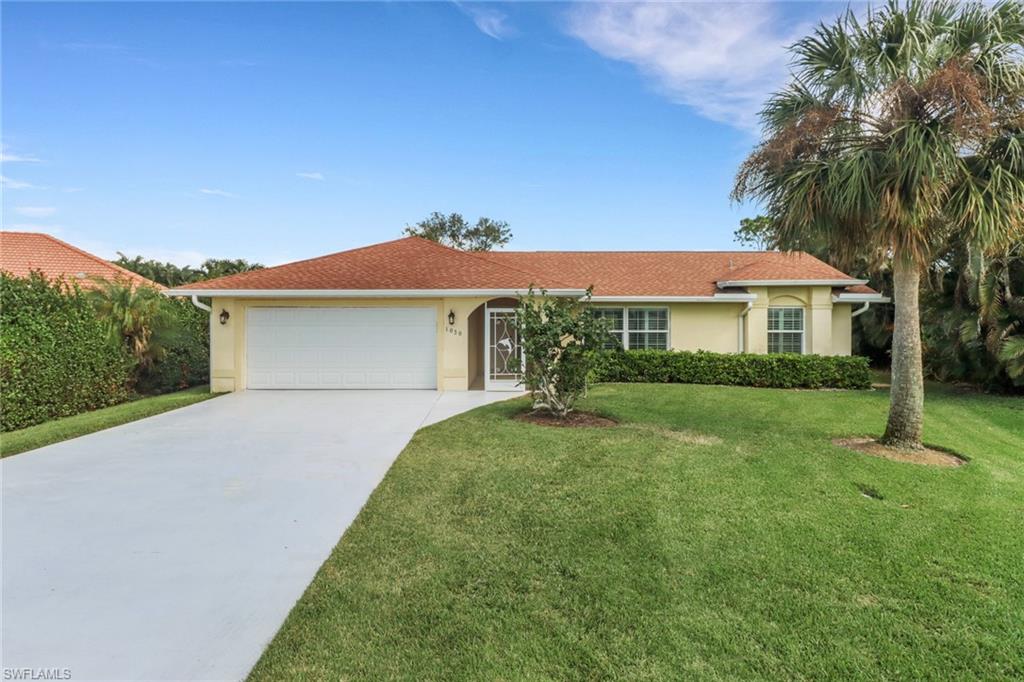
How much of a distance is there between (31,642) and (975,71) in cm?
1142

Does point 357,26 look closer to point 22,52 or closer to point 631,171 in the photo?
point 22,52

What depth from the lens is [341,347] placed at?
13.9 m

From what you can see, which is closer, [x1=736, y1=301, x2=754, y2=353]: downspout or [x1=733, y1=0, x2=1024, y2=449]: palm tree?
[x1=733, y1=0, x2=1024, y2=449]: palm tree

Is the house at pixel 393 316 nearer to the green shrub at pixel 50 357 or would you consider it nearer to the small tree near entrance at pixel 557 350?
the green shrub at pixel 50 357

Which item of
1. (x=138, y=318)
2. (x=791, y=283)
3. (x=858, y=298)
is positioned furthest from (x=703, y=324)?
(x=138, y=318)

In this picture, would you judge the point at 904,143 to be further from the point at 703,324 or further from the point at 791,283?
the point at 703,324

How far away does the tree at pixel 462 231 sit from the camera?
39594mm

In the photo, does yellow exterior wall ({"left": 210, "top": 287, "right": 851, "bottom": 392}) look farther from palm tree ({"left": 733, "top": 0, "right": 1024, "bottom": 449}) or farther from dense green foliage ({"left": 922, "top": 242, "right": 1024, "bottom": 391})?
palm tree ({"left": 733, "top": 0, "right": 1024, "bottom": 449})

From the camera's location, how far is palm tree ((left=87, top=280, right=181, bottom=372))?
1301 centimetres

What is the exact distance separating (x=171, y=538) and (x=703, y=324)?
15.8 meters

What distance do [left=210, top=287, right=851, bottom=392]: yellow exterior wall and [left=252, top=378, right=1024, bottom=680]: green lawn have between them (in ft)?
21.5

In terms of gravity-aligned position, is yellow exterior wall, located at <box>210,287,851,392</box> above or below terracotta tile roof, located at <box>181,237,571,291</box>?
below

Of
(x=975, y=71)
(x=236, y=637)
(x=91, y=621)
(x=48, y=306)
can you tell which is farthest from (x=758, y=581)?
(x=48, y=306)

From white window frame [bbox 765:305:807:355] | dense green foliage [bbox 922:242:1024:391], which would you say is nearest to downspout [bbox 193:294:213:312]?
white window frame [bbox 765:305:807:355]
